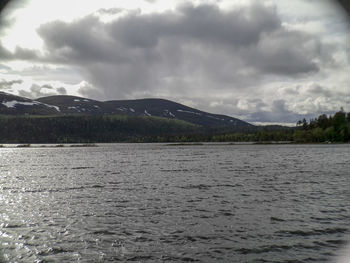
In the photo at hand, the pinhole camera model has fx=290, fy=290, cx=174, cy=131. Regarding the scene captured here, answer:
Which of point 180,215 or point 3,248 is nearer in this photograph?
point 3,248

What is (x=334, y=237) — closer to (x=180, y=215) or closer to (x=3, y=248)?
(x=180, y=215)

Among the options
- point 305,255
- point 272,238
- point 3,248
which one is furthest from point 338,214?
point 3,248

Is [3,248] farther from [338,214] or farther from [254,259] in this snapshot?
[338,214]

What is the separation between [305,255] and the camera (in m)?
11.1

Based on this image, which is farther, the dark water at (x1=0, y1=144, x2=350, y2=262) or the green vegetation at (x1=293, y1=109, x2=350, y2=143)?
the green vegetation at (x1=293, y1=109, x2=350, y2=143)

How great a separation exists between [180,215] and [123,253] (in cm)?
610

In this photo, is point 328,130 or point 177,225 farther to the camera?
point 328,130

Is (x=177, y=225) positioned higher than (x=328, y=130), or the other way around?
(x=328, y=130)

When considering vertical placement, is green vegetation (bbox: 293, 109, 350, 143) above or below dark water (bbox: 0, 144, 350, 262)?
above

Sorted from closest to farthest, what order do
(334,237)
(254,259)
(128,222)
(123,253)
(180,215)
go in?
(254,259) < (123,253) < (334,237) < (128,222) < (180,215)

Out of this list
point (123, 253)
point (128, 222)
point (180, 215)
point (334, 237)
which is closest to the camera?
point (123, 253)

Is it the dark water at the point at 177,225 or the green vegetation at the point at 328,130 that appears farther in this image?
the green vegetation at the point at 328,130

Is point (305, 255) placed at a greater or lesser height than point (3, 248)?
greater

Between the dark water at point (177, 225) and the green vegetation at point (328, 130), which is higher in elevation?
the green vegetation at point (328, 130)
